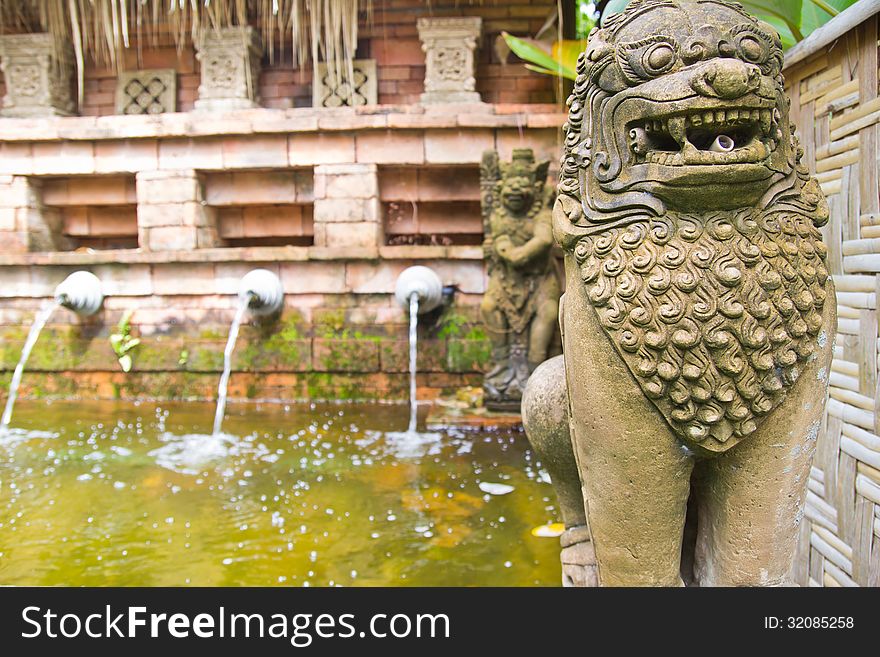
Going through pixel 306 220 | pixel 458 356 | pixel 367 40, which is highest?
pixel 367 40

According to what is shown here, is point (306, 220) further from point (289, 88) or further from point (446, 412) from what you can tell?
point (446, 412)

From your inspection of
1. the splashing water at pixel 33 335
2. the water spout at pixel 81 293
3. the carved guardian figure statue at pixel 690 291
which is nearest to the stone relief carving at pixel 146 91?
the water spout at pixel 81 293

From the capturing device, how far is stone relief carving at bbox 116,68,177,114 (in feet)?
23.0

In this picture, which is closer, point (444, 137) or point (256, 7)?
point (444, 137)

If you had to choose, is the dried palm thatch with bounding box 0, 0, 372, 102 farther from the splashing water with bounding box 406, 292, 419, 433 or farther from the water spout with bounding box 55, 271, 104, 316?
the splashing water with bounding box 406, 292, 419, 433

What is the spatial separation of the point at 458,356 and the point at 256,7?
13.4ft

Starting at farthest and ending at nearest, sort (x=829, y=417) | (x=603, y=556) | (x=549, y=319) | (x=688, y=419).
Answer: (x=549, y=319) < (x=829, y=417) < (x=603, y=556) < (x=688, y=419)

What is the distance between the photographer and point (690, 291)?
1.44 meters

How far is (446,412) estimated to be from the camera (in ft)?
17.4

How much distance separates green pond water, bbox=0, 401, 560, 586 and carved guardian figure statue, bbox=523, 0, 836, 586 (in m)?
1.18

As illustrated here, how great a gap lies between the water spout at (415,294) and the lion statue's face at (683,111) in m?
4.29

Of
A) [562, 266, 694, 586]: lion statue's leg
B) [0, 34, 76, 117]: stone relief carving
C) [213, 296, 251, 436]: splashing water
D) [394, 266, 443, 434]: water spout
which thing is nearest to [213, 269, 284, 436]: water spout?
[213, 296, 251, 436]: splashing water

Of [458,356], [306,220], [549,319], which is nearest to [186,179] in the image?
[306,220]

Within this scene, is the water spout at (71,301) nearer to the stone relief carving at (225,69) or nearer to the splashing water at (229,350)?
the splashing water at (229,350)
